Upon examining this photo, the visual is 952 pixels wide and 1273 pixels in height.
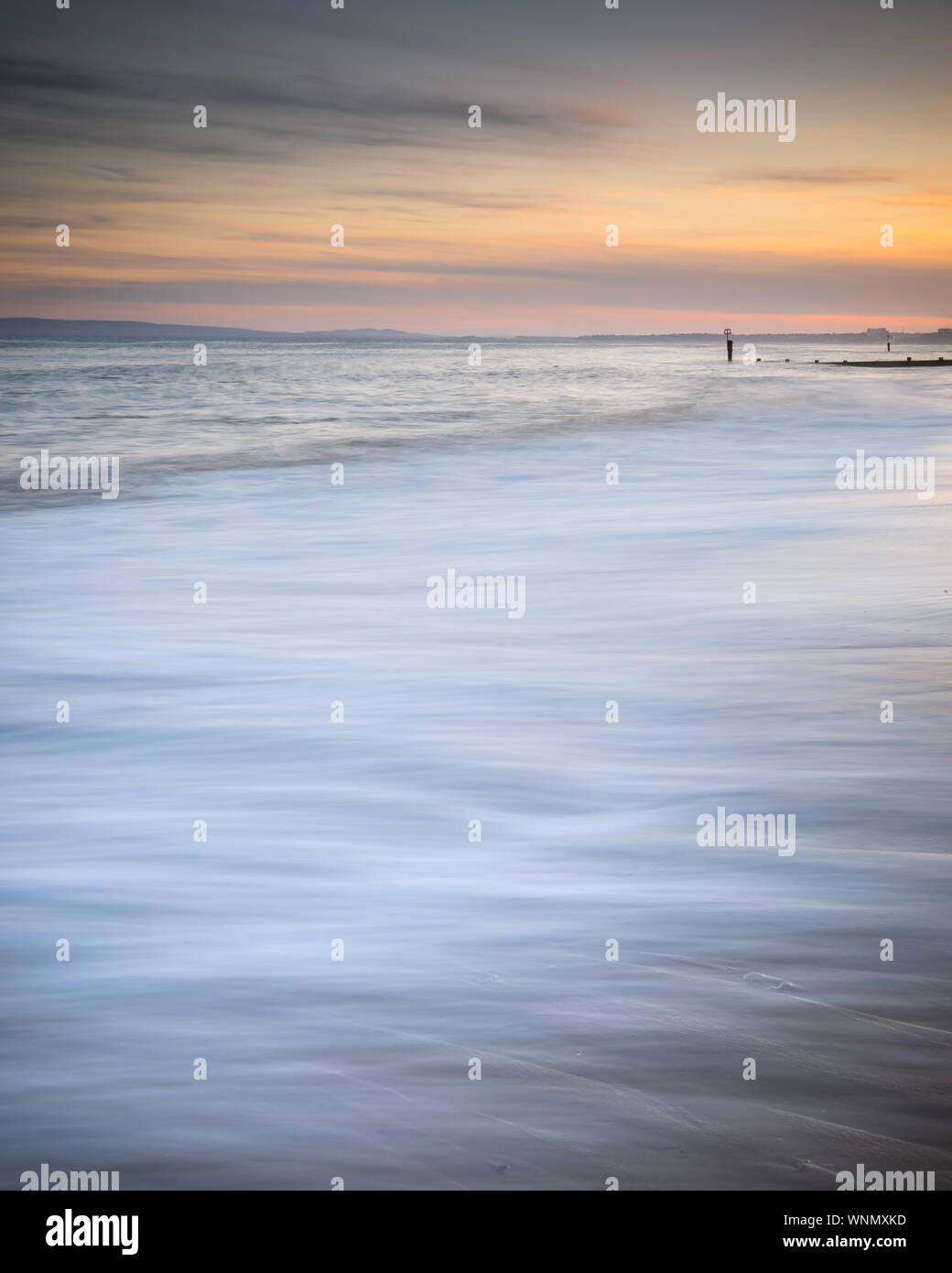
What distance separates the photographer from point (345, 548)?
13.6 meters

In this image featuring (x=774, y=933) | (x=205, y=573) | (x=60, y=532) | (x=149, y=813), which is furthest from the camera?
(x=60, y=532)

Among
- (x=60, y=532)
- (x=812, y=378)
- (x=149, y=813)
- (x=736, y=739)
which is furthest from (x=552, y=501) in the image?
(x=812, y=378)

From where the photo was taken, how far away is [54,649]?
29.6ft

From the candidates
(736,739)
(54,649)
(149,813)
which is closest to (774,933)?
(736,739)

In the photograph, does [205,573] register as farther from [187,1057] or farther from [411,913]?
[187,1057]

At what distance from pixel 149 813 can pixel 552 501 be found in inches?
499

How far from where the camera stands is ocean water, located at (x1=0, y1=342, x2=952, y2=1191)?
3.05 meters

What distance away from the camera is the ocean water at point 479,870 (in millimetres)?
3053

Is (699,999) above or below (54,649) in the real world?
below

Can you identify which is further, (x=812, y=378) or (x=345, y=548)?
(x=812, y=378)

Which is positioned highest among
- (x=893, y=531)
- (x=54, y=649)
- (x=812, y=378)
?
(x=812, y=378)

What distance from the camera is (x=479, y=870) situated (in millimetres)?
4754
